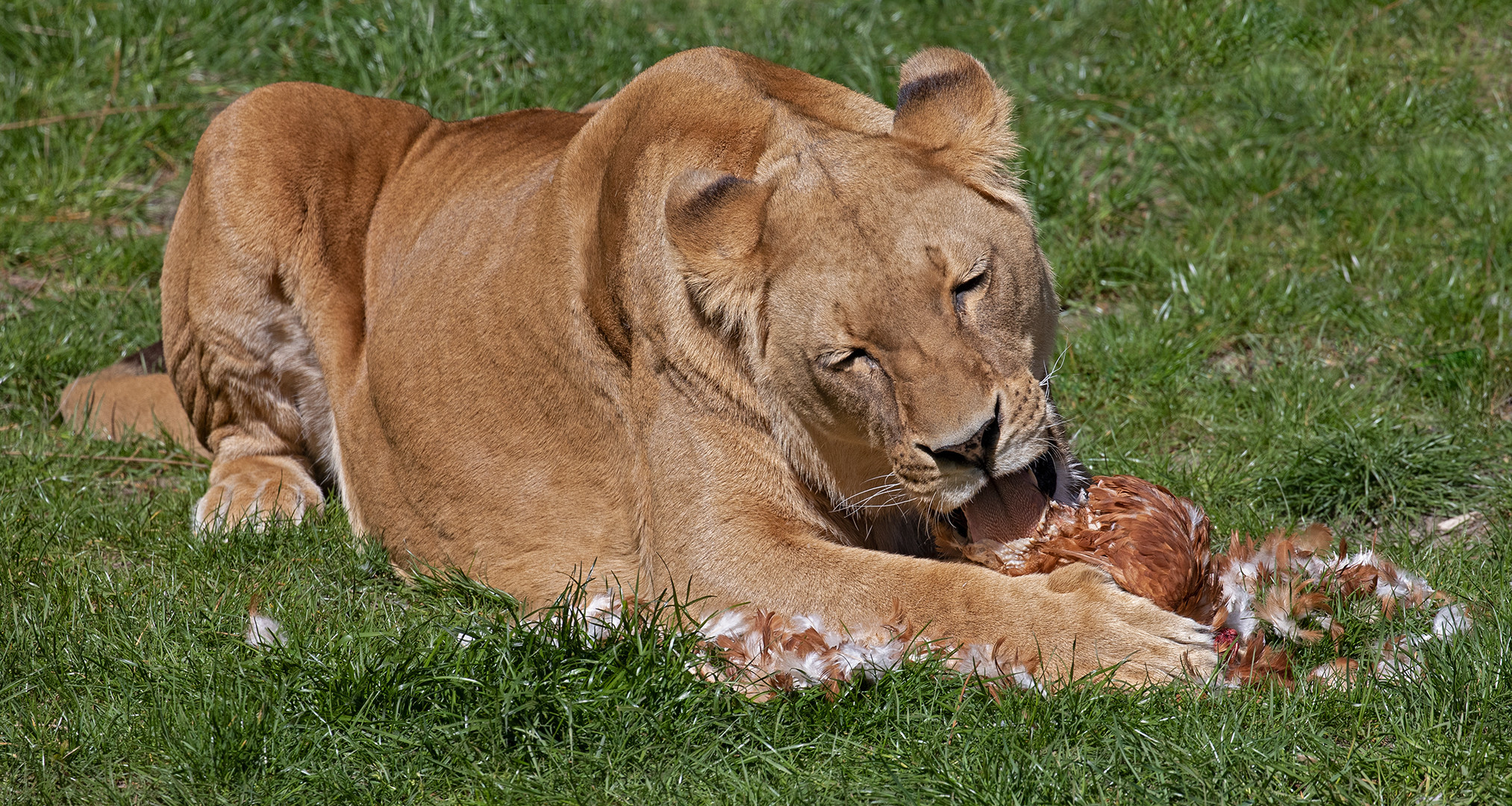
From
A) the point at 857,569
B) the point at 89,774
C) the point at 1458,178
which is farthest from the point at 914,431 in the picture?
the point at 1458,178

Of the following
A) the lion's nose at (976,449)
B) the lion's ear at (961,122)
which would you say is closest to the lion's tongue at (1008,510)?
the lion's nose at (976,449)

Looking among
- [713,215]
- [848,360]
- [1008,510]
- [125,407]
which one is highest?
[713,215]

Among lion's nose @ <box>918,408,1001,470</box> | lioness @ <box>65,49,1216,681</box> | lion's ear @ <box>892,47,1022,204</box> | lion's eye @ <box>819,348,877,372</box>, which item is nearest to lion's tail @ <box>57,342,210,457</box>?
lioness @ <box>65,49,1216,681</box>

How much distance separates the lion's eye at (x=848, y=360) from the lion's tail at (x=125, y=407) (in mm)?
3130

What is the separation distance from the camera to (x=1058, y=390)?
5.23m

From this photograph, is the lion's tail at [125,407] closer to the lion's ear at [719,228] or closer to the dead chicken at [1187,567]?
the lion's ear at [719,228]

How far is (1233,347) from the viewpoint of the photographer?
18.1 ft

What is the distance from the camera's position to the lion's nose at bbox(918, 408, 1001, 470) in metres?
3.17

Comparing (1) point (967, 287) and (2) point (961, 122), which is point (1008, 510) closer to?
(1) point (967, 287)

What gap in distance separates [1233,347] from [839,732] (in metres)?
3.02

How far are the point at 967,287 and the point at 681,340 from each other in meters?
0.77

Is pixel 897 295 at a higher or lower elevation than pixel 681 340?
higher

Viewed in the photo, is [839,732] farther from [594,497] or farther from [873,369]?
[594,497]

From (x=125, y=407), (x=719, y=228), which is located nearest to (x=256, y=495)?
(x=125, y=407)
